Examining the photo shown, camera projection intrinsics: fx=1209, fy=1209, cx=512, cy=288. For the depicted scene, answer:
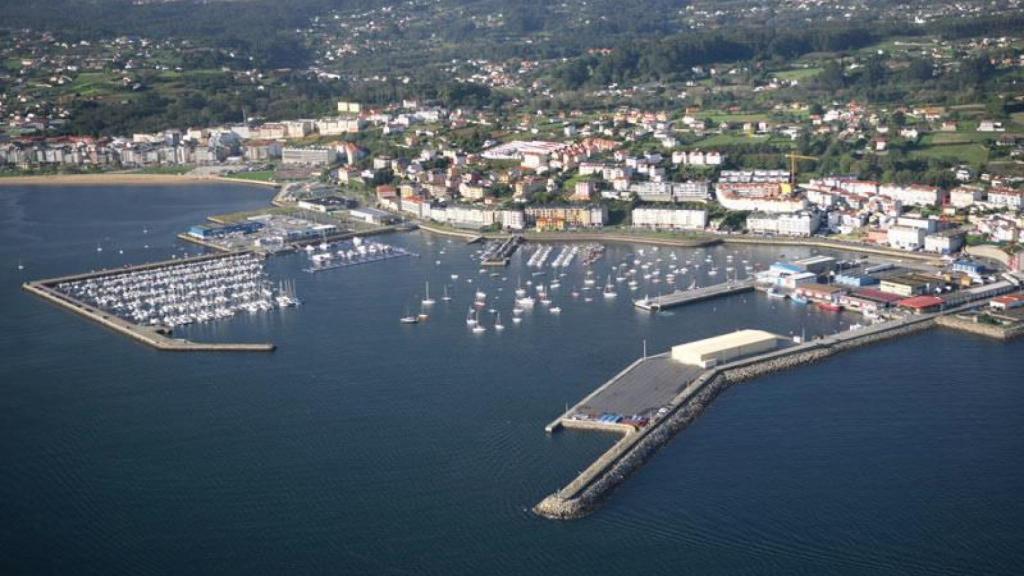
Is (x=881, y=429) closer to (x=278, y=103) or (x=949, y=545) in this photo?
(x=949, y=545)

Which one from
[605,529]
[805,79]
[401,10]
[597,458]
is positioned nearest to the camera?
[605,529]

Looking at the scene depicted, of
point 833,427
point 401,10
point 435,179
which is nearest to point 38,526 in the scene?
point 833,427

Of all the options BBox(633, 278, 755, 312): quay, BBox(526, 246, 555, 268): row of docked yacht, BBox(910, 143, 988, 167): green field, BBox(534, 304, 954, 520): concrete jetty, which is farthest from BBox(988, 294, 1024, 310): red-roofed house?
BBox(910, 143, 988, 167): green field

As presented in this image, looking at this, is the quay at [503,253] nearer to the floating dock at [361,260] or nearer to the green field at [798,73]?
the floating dock at [361,260]

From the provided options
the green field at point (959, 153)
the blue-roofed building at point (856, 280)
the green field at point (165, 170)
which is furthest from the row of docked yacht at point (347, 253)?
the green field at point (165, 170)

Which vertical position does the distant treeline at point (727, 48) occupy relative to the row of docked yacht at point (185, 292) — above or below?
above

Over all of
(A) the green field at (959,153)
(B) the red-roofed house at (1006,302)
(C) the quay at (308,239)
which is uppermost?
(A) the green field at (959,153)
